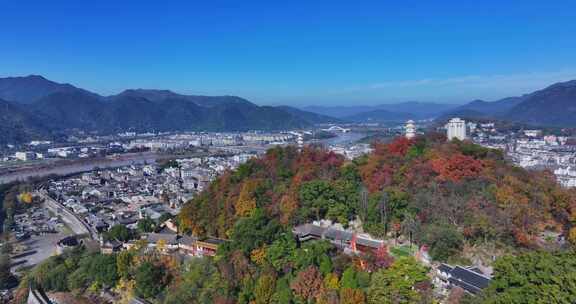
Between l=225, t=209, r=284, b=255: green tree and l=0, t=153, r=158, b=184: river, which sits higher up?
l=225, t=209, r=284, b=255: green tree

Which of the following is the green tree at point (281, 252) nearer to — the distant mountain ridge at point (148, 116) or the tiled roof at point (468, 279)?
the tiled roof at point (468, 279)

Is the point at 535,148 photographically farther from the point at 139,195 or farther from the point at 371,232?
the point at 139,195

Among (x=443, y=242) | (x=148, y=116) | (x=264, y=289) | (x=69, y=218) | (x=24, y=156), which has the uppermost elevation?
(x=148, y=116)

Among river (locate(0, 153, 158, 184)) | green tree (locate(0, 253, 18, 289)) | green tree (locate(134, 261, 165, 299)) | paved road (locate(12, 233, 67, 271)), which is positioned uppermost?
green tree (locate(134, 261, 165, 299))

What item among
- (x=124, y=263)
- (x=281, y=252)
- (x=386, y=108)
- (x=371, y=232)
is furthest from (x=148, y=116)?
(x=386, y=108)

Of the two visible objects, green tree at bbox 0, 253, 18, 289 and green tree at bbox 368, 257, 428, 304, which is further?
green tree at bbox 0, 253, 18, 289

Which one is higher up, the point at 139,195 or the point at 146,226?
the point at 146,226

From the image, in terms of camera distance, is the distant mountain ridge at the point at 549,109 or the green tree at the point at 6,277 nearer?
the green tree at the point at 6,277

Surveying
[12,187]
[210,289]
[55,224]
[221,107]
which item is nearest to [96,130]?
[221,107]

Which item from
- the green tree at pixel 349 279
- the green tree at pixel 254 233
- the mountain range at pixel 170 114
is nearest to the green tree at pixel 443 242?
the green tree at pixel 349 279

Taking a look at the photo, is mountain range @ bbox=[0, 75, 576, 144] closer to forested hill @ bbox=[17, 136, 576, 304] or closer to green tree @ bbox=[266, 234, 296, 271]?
forested hill @ bbox=[17, 136, 576, 304]

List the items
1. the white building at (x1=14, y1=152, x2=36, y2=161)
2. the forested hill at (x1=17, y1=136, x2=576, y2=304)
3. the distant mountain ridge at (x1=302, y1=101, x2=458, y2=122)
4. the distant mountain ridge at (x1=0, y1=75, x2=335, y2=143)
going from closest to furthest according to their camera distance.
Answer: the forested hill at (x1=17, y1=136, x2=576, y2=304) → the white building at (x1=14, y1=152, x2=36, y2=161) → the distant mountain ridge at (x1=0, y1=75, x2=335, y2=143) → the distant mountain ridge at (x1=302, y1=101, x2=458, y2=122)

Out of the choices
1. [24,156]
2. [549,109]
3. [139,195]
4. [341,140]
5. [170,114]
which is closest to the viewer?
[139,195]

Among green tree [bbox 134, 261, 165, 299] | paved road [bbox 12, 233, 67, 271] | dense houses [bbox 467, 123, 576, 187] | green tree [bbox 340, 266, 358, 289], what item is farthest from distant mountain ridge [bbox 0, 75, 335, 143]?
green tree [bbox 340, 266, 358, 289]
